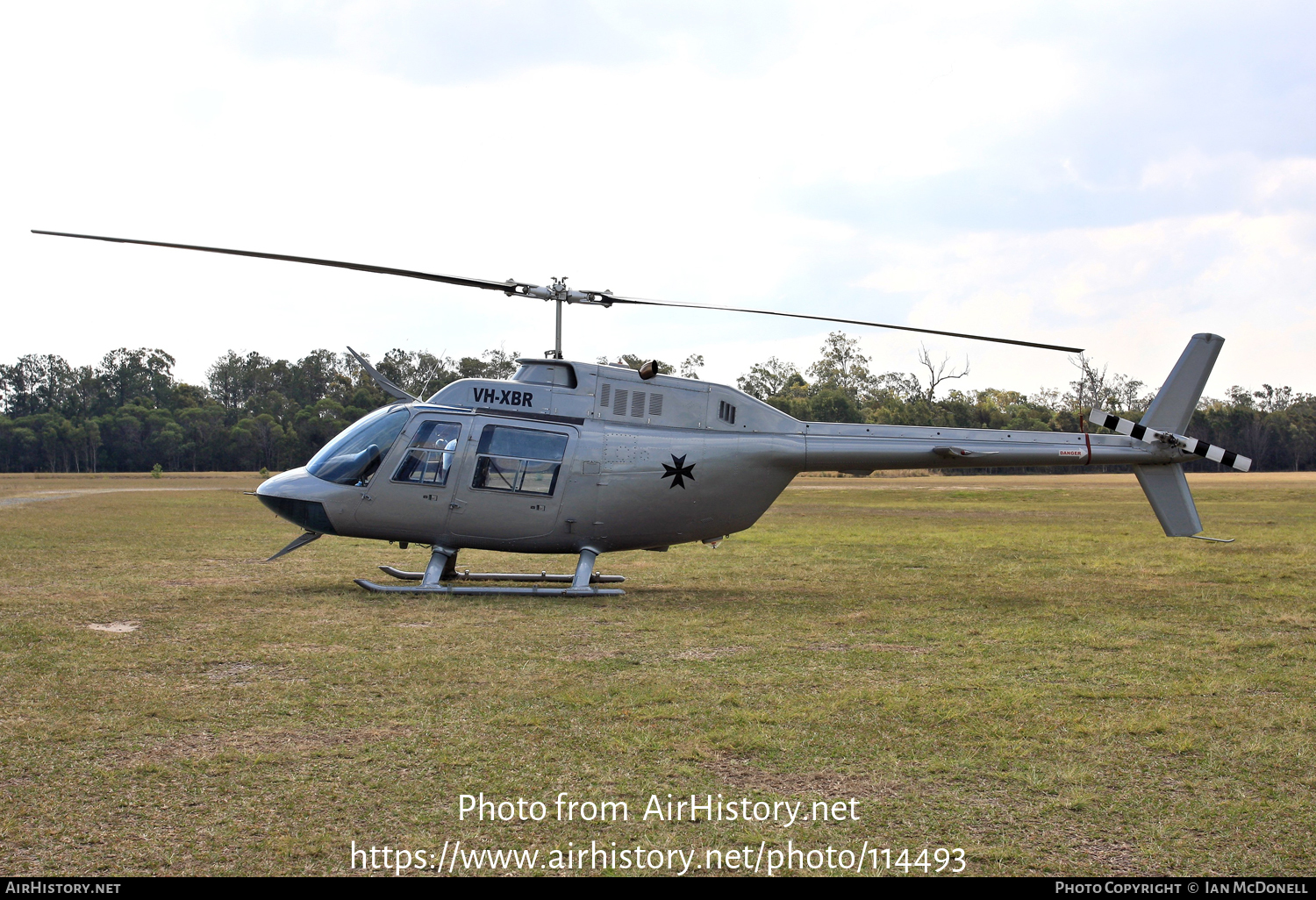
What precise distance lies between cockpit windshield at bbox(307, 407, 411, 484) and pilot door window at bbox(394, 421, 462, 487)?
0.30 m

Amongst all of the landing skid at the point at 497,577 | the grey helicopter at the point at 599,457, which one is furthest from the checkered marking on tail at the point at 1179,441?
the landing skid at the point at 497,577

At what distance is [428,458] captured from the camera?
12.0 m

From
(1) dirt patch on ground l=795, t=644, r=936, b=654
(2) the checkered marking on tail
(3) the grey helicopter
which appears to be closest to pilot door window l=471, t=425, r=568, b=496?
(3) the grey helicopter

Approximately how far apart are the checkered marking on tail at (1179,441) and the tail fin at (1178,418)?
0.19 m

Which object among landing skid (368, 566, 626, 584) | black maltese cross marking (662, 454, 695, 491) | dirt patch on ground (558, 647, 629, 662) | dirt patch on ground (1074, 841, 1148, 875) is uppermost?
black maltese cross marking (662, 454, 695, 491)

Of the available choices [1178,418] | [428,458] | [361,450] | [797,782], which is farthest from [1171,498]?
[361,450]

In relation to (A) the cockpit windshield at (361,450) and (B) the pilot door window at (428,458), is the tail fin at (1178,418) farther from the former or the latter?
(A) the cockpit windshield at (361,450)

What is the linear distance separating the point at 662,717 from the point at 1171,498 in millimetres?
9534

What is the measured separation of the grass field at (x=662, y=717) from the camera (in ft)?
14.3

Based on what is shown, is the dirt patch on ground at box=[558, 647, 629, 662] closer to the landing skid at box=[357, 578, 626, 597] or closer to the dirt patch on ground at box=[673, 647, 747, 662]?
the dirt patch on ground at box=[673, 647, 747, 662]

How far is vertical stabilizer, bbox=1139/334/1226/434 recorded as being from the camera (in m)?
12.5

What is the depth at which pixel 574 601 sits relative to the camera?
1168 cm

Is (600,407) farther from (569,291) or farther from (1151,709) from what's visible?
(1151,709)
